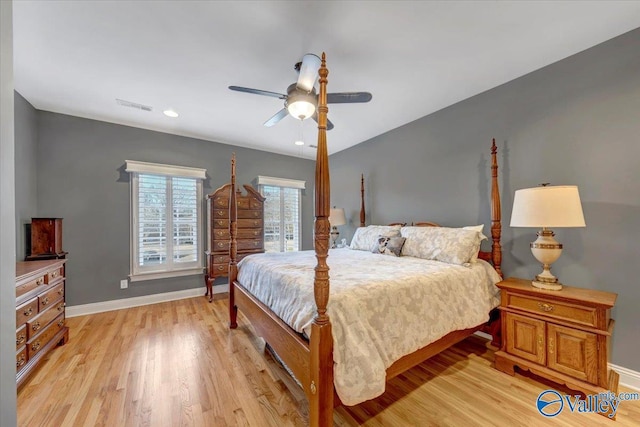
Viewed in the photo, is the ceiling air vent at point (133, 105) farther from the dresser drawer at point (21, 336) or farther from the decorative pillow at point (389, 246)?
the decorative pillow at point (389, 246)

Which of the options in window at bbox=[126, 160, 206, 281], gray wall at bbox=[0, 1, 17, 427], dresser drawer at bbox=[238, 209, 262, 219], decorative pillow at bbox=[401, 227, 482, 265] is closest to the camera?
gray wall at bbox=[0, 1, 17, 427]

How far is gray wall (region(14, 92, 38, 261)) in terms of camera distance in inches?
108

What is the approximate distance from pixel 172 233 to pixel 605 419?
5003mm

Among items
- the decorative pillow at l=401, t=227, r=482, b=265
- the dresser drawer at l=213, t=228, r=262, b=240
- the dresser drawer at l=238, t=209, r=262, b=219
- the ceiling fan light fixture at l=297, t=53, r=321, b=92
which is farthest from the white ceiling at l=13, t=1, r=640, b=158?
the dresser drawer at l=213, t=228, r=262, b=240

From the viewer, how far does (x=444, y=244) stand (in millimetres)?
2650

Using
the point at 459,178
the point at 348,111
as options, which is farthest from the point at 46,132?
the point at 459,178

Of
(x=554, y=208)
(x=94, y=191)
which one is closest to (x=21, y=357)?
(x=94, y=191)

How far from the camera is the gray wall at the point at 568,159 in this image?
1986mm

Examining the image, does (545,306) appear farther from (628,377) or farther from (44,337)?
(44,337)

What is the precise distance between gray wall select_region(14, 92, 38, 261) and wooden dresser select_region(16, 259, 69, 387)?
0.74 m

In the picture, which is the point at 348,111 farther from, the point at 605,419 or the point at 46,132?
the point at 46,132

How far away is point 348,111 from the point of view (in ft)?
11.0

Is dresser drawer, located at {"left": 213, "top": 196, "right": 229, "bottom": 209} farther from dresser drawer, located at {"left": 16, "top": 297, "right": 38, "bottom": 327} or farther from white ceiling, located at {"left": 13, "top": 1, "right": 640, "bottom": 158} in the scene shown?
dresser drawer, located at {"left": 16, "top": 297, "right": 38, "bottom": 327}

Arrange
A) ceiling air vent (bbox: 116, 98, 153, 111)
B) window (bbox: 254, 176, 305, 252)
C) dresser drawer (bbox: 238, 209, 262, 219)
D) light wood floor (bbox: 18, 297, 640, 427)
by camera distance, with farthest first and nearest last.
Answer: window (bbox: 254, 176, 305, 252) → dresser drawer (bbox: 238, 209, 262, 219) → ceiling air vent (bbox: 116, 98, 153, 111) → light wood floor (bbox: 18, 297, 640, 427)
